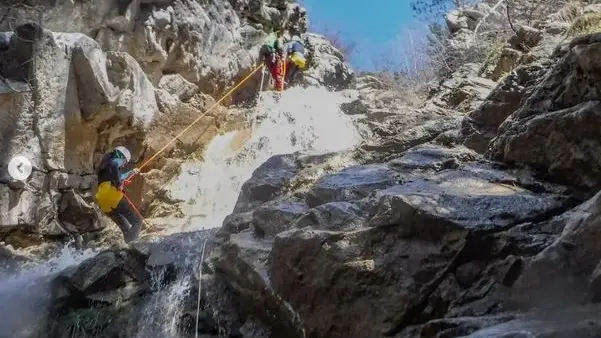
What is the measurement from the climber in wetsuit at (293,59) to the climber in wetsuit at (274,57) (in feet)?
1.18

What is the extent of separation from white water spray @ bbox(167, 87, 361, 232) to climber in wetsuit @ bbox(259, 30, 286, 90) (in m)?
0.45

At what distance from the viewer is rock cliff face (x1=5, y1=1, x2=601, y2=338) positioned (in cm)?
461

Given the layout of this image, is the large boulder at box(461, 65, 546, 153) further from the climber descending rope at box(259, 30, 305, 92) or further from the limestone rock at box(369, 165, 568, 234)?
the climber descending rope at box(259, 30, 305, 92)

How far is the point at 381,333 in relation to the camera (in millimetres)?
4859

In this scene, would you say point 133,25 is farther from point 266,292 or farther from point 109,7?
point 266,292

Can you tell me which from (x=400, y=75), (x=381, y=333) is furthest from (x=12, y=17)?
(x=400, y=75)

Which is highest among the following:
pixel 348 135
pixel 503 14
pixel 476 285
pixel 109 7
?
pixel 503 14

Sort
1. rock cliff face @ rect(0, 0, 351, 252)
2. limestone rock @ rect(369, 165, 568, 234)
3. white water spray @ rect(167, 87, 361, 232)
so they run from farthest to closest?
1. white water spray @ rect(167, 87, 361, 232)
2. rock cliff face @ rect(0, 0, 351, 252)
3. limestone rock @ rect(369, 165, 568, 234)

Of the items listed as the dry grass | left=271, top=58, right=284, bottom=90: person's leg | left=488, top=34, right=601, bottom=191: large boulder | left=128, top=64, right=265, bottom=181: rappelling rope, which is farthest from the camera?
left=271, top=58, right=284, bottom=90: person's leg

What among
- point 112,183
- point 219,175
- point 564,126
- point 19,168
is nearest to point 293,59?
point 219,175

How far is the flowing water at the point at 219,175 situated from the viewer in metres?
7.44

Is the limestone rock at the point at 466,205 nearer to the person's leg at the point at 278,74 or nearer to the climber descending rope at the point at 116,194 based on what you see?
the climber descending rope at the point at 116,194

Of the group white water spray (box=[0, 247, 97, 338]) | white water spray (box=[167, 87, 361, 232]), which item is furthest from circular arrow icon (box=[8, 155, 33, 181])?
white water spray (box=[167, 87, 361, 232])

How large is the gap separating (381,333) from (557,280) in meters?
1.48
